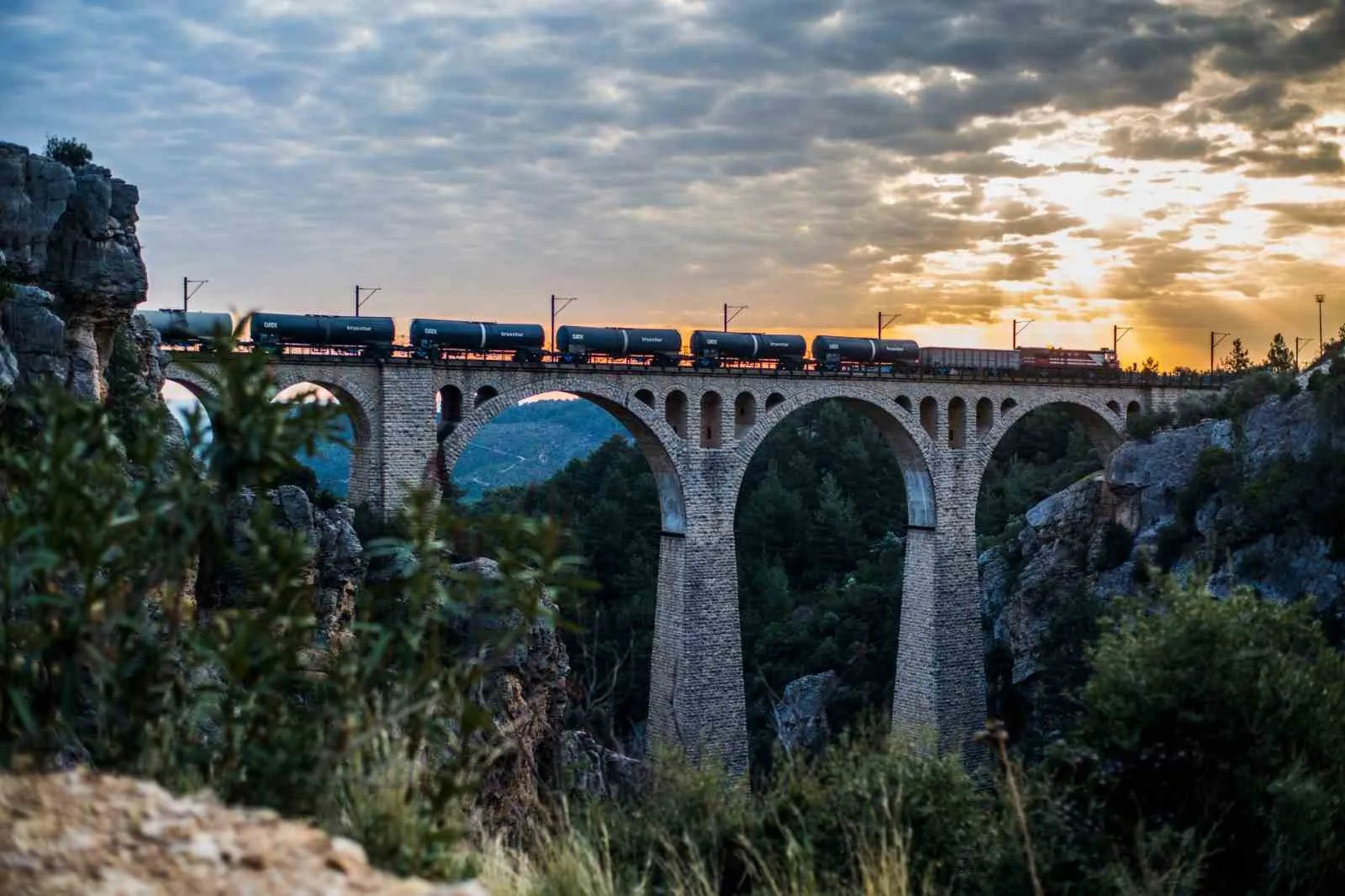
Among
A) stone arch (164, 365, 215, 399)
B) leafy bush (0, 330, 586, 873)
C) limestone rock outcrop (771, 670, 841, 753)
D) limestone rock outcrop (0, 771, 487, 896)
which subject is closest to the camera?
limestone rock outcrop (0, 771, 487, 896)

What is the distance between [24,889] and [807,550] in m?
50.3

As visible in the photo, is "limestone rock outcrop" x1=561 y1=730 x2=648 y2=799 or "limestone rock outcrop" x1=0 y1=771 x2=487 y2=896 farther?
"limestone rock outcrop" x1=561 y1=730 x2=648 y2=799

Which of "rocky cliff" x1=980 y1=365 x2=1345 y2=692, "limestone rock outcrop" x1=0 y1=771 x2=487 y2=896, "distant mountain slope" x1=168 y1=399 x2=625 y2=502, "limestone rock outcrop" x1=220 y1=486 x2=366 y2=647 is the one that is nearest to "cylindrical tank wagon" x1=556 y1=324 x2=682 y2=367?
"limestone rock outcrop" x1=220 y1=486 x2=366 y2=647

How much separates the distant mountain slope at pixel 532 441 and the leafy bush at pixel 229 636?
122245mm

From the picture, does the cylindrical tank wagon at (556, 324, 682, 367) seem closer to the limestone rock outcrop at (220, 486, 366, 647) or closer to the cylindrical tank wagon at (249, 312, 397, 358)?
the cylindrical tank wagon at (249, 312, 397, 358)

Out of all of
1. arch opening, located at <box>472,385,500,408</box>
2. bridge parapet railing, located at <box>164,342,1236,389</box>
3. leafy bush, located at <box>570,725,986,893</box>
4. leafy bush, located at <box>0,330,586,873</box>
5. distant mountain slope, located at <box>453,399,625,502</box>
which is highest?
bridge parapet railing, located at <box>164,342,1236,389</box>

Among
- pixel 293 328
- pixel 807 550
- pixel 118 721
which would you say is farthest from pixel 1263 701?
pixel 807 550

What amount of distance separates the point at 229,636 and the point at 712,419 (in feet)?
88.5

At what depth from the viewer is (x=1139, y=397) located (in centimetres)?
4394

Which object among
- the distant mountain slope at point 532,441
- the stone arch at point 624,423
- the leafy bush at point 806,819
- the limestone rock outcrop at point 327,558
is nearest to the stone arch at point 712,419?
Answer: the stone arch at point 624,423

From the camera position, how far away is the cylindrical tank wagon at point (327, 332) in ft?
87.2

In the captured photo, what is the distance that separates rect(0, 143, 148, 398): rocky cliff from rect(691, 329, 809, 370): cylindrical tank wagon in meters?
18.5

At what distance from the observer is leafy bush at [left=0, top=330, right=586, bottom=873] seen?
19.9 feet

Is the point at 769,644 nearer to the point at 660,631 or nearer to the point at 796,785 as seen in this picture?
the point at 660,631
